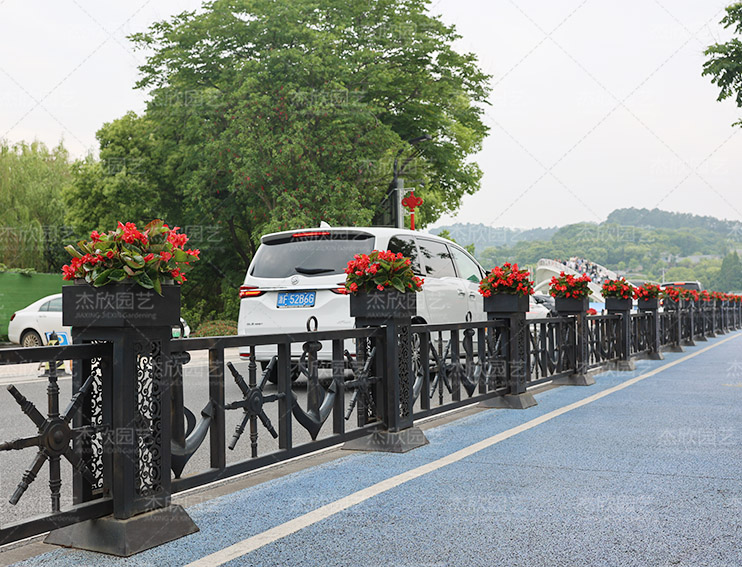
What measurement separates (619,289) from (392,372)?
8549mm

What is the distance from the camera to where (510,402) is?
833cm

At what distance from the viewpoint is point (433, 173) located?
1275 inches

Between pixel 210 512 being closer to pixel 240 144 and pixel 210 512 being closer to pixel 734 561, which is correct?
pixel 734 561

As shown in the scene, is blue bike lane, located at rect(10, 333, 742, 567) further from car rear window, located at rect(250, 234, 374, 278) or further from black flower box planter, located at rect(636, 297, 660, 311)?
black flower box planter, located at rect(636, 297, 660, 311)

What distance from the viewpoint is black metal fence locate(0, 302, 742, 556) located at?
3469 millimetres

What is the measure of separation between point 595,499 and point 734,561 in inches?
45.1

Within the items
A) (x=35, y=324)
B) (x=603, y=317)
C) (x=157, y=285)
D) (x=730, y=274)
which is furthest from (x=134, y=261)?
(x=730, y=274)

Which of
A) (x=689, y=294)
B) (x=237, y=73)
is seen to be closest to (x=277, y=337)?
Result: (x=689, y=294)

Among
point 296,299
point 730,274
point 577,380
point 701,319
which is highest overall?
point 730,274

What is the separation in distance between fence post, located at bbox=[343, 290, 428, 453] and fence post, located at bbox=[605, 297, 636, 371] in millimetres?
7720

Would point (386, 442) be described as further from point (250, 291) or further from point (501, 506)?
point (250, 291)

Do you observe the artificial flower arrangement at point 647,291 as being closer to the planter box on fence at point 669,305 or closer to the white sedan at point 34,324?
the planter box on fence at point 669,305

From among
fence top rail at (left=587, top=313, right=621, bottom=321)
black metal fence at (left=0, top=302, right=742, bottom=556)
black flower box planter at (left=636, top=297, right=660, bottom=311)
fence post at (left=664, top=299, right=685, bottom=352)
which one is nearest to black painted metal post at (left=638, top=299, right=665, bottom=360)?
black flower box planter at (left=636, top=297, right=660, bottom=311)

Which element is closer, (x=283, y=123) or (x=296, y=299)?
(x=296, y=299)
